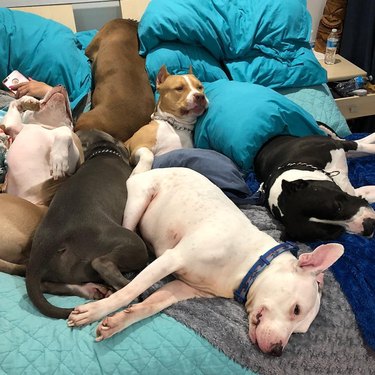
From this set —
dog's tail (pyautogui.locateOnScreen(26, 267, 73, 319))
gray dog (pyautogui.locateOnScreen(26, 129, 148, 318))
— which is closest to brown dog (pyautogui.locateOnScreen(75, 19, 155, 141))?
gray dog (pyautogui.locateOnScreen(26, 129, 148, 318))

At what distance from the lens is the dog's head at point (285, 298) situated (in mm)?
1460

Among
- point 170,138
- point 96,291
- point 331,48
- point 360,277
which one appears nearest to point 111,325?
point 96,291

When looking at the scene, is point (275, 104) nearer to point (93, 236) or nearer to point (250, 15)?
point (250, 15)

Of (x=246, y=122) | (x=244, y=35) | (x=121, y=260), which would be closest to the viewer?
(x=121, y=260)

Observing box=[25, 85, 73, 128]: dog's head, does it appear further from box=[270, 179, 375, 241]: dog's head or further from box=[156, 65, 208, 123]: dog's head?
box=[270, 179, 375, 241]: dog's head

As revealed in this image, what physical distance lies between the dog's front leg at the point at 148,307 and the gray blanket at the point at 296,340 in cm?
3

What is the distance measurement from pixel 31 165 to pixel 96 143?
0.38 metres

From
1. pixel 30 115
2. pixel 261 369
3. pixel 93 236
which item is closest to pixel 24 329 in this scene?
pixel 93 236

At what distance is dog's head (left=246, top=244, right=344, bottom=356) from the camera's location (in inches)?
57.5

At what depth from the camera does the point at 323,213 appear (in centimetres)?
192

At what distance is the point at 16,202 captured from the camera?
1868 mm

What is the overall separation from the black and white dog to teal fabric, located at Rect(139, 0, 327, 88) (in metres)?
0.80

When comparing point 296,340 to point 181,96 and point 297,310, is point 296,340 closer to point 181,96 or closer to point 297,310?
point 297,310

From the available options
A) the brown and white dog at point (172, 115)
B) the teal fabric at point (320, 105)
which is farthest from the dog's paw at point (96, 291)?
the teal fabric at point (320, 105)
